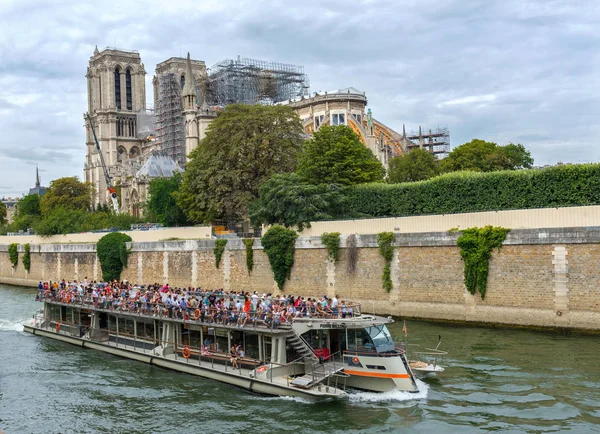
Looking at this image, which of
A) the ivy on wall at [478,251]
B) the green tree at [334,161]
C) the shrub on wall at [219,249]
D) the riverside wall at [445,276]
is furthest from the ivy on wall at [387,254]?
the shrub on wall at [219,249]

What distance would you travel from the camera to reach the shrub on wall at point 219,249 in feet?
127

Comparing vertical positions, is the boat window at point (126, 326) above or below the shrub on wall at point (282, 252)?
below

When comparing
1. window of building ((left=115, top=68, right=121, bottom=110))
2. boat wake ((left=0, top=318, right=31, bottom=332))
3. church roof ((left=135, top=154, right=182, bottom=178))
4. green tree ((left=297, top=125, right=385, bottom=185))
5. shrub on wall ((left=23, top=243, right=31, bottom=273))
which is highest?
window of building ((left=115, top=68, right=121, bottom=110))

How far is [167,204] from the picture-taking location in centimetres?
5650

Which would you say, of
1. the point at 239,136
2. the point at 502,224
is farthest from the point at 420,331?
the point at 239,136

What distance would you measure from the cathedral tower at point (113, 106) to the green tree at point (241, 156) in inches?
2753

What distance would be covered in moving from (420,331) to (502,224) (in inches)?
212

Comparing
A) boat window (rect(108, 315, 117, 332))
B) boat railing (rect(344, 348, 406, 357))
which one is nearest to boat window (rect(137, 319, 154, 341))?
boat window (rect(108, 315, 117, 332))

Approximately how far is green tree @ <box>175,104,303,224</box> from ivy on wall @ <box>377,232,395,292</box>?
1444 cm

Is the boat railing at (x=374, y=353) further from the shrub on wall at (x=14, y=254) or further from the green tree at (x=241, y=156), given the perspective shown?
the shrub on wall at (x=14, y=254)

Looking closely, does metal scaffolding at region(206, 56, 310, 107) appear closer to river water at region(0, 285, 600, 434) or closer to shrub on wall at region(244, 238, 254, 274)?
shrub on wall at region(244, 238, 254, 274)

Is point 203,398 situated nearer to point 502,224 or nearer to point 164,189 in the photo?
point 502,224

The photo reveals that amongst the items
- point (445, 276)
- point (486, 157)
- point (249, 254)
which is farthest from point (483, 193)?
point (486, 157)

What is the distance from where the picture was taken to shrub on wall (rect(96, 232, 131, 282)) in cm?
4715
